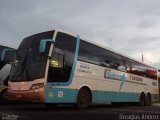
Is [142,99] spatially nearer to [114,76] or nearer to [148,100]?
[148,100]

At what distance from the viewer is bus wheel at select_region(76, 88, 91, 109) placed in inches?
578

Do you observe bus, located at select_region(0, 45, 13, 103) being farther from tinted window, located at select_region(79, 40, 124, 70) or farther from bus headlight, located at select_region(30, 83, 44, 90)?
bus headlight, located at select_region(30, 83, 44, 90)

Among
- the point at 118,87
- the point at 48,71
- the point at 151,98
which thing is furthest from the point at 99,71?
the point at 151,98

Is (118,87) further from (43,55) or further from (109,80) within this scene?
(43,55)

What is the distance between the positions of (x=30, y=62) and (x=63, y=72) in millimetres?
1376

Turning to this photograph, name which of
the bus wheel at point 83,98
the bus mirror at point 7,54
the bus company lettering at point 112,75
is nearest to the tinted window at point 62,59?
the bus wheel at point 83,98

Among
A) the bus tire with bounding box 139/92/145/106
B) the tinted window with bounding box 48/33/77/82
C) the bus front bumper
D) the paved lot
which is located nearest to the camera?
the paved lot

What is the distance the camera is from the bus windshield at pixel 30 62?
42.9 feet

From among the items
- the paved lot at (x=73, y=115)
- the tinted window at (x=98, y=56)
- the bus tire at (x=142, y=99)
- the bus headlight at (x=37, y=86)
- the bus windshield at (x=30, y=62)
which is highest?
the tinted window at (x=98, y=56)

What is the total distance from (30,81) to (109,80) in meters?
5.65

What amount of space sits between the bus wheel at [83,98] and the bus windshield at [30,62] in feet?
8.18

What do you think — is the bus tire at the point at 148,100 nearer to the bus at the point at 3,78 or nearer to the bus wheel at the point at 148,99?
the bus wheel at the point at 148,99

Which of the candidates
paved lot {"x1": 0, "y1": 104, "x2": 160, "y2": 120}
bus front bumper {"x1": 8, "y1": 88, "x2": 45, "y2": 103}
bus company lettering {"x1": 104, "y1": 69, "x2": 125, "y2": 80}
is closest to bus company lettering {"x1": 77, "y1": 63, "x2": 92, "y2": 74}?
bus company lettering {"x1": 104, "y1": 69, "x2": 125, "y2": 80}

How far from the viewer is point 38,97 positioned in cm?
1270
